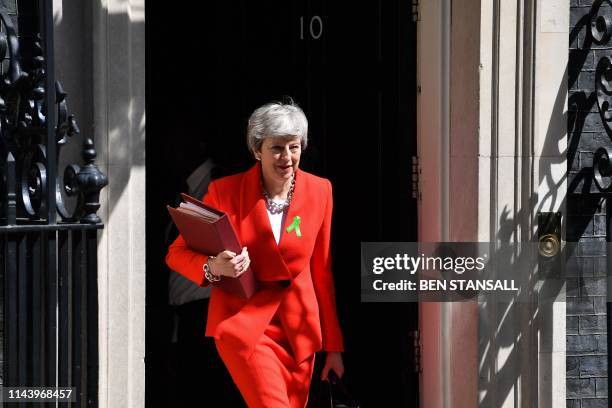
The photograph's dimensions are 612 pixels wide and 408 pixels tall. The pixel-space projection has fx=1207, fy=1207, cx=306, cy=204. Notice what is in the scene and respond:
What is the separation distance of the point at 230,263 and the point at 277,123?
0.63m

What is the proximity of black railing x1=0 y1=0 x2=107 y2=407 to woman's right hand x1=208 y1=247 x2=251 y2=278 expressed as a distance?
0.62m

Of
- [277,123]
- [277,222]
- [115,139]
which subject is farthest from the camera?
[115,139]

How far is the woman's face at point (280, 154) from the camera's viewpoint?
514 centimetres

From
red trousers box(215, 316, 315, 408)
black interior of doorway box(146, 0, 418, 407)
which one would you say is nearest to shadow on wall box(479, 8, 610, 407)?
black interior of doorway box(146, 0, 418, 407)

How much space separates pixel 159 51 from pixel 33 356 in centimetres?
293

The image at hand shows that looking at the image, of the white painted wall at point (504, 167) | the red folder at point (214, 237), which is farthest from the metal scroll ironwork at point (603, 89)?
the red folder at point (214, 237)

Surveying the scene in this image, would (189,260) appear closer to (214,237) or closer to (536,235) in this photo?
(214,237)

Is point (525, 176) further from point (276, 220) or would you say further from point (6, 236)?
point (6, 236)

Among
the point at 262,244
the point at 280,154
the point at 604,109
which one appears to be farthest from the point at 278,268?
the point at 604,109

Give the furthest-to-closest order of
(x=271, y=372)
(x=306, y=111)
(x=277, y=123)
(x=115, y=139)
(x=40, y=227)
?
1. (x=306, y=111)
2. (x=115, y=139)
3. (x=271, y=372)
4. (x=277, y=123)
5. (x=40, y=227)

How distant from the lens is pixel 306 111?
23.3 ft

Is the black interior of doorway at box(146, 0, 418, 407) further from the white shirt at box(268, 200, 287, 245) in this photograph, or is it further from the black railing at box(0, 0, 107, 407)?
the black railing at box(0, 0, 107, 407)

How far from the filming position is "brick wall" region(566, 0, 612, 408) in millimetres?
6242

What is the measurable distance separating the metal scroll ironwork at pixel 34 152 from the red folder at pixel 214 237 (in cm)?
50
